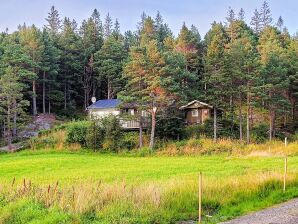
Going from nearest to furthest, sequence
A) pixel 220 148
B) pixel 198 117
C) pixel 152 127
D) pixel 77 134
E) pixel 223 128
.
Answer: pixel 220 148 < pixel 152 127 < pixel 77 134 < pixel 223 128 < pixel 198 117

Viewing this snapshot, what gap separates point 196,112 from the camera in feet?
178

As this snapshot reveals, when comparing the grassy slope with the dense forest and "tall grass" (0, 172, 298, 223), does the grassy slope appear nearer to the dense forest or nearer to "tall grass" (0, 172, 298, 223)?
"tall grass" (0, 172, 298, 223)

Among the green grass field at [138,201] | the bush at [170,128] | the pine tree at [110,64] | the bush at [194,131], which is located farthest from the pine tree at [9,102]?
the green grass field at [138,201]

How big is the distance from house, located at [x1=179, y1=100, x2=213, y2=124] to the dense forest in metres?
0.99

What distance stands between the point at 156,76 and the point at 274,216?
30.8 metres

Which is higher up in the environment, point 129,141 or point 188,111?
point 188,111

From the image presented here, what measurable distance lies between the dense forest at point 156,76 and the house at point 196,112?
988mm

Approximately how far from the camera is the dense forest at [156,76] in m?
44.7

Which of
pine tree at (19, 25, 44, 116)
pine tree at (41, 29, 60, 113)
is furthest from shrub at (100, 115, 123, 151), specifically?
pine tree at (41, 29, 60, 113)

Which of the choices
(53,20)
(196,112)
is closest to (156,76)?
(196,112)

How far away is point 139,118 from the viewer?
44875mm

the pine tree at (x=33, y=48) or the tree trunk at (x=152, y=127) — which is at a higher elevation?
the pine tree at (x=33, y=48)

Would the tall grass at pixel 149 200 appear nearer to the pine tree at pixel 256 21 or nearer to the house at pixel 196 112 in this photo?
the house at pixel 196 112

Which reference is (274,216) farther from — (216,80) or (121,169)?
(216,80)
